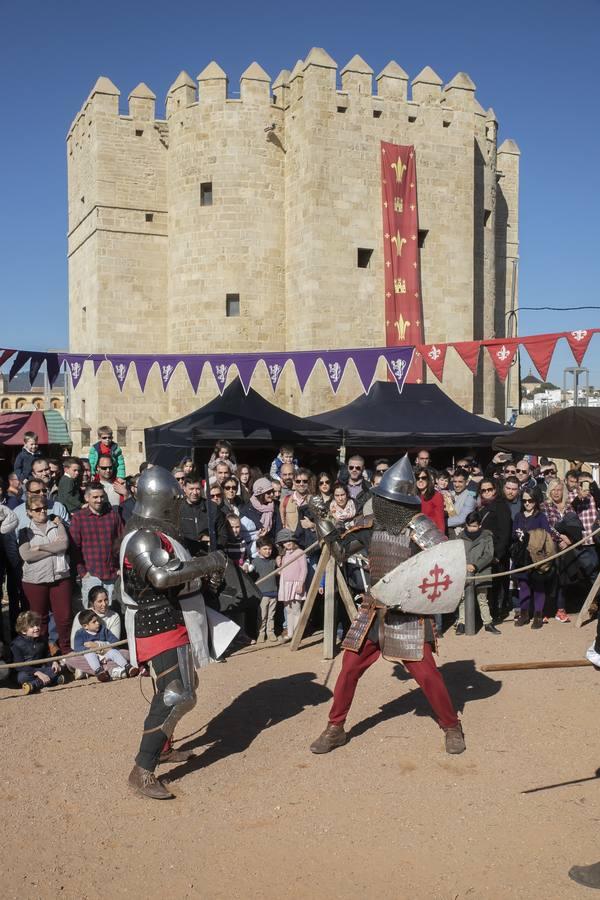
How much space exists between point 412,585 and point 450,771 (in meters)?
1.05

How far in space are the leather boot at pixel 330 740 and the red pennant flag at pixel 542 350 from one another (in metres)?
9.79

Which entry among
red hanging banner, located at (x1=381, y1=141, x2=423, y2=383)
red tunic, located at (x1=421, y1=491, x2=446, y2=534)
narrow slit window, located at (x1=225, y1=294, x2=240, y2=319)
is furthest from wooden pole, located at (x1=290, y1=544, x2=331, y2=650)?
narrow slit window, located at (x1=225, y1=294, x2=240, y2=319)

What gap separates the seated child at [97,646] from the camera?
665 cm

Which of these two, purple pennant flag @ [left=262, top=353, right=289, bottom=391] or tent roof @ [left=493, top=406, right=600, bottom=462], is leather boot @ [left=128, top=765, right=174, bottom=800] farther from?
purple pennant flag @ [left=262, top=353, right=289, bottom=391]

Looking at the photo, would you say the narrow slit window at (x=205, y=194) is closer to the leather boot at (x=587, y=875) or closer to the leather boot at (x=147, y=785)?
the leather boot at (x=147, y=785)

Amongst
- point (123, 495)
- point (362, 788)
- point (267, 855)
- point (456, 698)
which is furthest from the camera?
point (123, 495)

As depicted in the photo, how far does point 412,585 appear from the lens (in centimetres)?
490

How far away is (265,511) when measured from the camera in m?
8.99

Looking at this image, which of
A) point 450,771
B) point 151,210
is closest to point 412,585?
point 450,771

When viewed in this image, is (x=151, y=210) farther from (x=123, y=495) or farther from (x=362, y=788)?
(x=362, y=788)

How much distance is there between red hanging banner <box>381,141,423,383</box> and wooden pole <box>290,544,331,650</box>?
13179mm

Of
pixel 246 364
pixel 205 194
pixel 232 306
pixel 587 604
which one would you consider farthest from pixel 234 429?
pixel 205 194

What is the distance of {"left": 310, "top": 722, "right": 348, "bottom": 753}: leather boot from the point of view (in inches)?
202

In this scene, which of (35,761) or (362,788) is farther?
(35,761)
